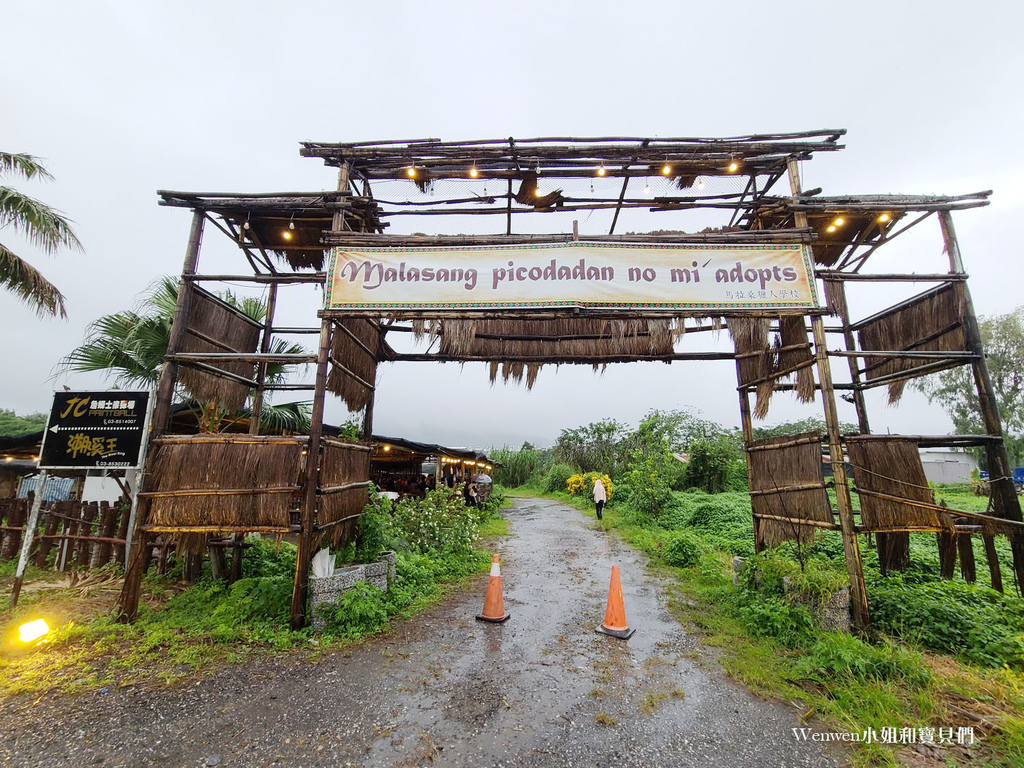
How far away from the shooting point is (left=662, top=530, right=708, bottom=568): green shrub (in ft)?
28.6

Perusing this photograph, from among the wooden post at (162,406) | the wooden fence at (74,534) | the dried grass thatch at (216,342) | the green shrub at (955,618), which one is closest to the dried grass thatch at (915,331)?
the green shrub at (955,618)

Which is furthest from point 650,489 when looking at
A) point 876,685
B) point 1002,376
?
point 1002,376

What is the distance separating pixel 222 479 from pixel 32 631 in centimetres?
211

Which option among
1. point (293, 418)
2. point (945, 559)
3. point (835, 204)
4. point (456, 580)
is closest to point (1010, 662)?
point (945, 559)

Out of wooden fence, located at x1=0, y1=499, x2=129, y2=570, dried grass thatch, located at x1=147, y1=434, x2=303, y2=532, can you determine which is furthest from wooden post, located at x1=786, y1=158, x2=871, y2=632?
wooden fence, located at x1=0, y1=499, x2=129, y2=570

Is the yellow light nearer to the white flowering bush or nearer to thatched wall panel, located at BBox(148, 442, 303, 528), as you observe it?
thatched wall panel, located at BBox(148, 442, 303, 528)

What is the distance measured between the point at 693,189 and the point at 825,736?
23.2 feet

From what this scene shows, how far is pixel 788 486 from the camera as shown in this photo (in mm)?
5859

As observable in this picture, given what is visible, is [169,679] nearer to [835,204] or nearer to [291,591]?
[291,591]

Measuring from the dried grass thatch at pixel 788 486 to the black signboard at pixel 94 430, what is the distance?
28.3 feet

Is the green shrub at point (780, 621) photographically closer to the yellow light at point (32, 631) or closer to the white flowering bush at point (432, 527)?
the white flowering bush at point (432, 527)

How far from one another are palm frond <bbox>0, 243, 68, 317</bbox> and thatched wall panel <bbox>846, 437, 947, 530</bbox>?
15.8 metres

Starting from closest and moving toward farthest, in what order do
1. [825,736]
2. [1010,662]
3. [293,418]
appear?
[825,736] → [1010,662] → [293,418]

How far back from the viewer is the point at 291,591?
5414 mm
